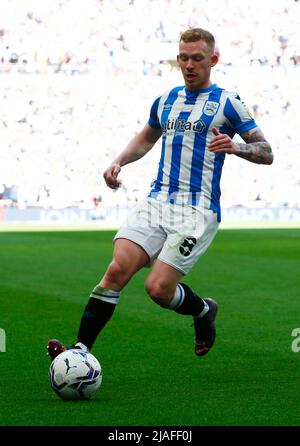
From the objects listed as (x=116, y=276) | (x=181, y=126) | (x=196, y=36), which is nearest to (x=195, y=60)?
(x=196, y=36)

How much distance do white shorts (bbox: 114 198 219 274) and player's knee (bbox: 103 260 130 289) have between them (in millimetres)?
260

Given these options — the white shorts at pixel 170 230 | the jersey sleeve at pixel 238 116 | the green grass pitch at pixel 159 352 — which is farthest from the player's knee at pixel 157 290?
the jersey sleeve at pixel 238 116

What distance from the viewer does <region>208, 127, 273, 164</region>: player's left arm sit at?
5664 millimetres

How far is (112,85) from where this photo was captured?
1321 inches

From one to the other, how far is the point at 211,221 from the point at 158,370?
1.03 metres

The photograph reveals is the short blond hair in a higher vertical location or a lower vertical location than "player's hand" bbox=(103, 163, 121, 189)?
higher

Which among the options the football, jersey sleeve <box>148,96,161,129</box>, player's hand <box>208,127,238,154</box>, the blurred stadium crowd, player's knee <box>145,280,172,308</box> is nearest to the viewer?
the football

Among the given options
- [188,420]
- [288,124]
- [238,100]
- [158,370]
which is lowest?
[288,124]

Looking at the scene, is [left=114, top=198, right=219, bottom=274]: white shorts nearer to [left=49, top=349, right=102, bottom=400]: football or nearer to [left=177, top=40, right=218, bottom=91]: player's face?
[left=177, top=40, right=218, bottom=91]: player's face

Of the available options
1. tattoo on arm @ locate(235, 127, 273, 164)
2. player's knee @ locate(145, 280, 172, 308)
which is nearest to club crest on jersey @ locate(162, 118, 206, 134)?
tattoo on arm @ locate(235, 127, 273, 164)

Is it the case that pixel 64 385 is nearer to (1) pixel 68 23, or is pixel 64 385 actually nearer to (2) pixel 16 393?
(2) pixel 16 393

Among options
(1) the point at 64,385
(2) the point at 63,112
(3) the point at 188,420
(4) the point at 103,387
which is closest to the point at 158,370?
(4) the point at 103,387

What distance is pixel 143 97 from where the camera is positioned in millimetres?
33625

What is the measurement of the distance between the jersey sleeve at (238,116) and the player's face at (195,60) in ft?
0.81
